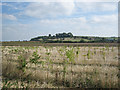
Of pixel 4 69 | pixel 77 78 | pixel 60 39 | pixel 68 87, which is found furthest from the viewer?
pixel 60 39

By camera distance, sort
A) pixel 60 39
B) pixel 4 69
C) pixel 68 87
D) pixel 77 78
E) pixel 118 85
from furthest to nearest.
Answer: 1. pixel 60 39
2. pixel 4 69
3. pixel 77 78
4. pixel 68 87
5. pixel 118 85

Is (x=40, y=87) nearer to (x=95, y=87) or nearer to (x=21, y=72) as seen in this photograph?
(x=21, y=72)

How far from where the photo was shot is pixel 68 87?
4.50 metres

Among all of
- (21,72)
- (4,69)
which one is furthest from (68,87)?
(4,69)

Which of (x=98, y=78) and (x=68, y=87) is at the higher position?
(x=98, y=78)

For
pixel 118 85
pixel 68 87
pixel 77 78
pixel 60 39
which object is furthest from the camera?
pixel 60 39

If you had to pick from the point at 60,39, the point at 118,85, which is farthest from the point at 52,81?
the point at 60,39

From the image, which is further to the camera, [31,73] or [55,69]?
[55,69]

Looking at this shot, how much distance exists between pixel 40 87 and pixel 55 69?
1.96 m

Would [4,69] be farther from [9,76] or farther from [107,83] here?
[107,83]

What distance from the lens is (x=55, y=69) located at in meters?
6.17

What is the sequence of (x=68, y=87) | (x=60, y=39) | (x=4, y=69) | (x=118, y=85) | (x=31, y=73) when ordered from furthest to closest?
(x=60, y=39)
(x=4, y=69)
(x=31, y=73)
(x=68, y=87)
(x=118, y=85)

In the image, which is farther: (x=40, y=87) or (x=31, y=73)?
(x=31, y=73)

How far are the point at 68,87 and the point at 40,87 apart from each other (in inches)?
38.8
